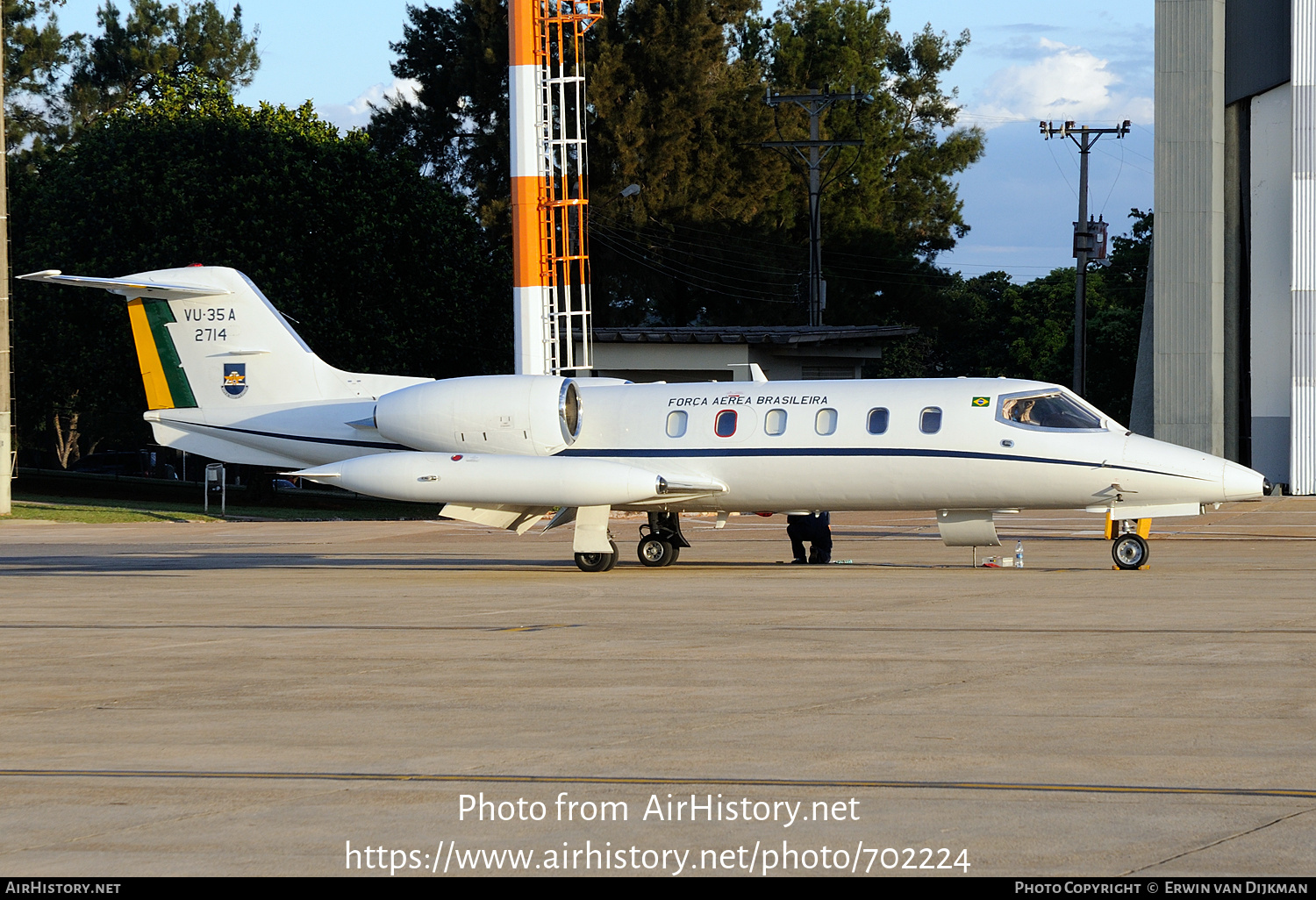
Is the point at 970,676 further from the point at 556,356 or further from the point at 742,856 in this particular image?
the point at 556,356

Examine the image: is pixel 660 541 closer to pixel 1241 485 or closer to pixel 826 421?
pixel 826 421

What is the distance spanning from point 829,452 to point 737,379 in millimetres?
3829

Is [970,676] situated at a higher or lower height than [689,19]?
lower

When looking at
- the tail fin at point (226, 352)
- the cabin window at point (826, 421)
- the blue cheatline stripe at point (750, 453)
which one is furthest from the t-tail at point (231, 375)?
the cabin window at point (826, 421)

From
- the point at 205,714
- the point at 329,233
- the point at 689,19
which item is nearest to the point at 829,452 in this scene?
the point at 205,714

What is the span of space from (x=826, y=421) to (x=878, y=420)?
0.74 m

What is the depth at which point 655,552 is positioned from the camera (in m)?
22.3

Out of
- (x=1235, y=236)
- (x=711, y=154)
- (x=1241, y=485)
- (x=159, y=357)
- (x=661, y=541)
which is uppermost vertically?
(x=711, y=154)

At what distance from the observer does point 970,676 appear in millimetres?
11023

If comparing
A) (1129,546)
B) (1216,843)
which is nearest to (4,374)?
(1129,546)

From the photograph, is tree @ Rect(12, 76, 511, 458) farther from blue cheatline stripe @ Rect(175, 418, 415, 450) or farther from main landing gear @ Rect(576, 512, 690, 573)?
main landing gear @ Rect(576, 512, 690, 573)

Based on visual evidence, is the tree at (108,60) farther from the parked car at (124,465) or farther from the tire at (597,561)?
the tire at (597,561)

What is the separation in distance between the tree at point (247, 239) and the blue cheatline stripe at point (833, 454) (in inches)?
1030

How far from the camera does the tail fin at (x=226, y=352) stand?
896 inches
